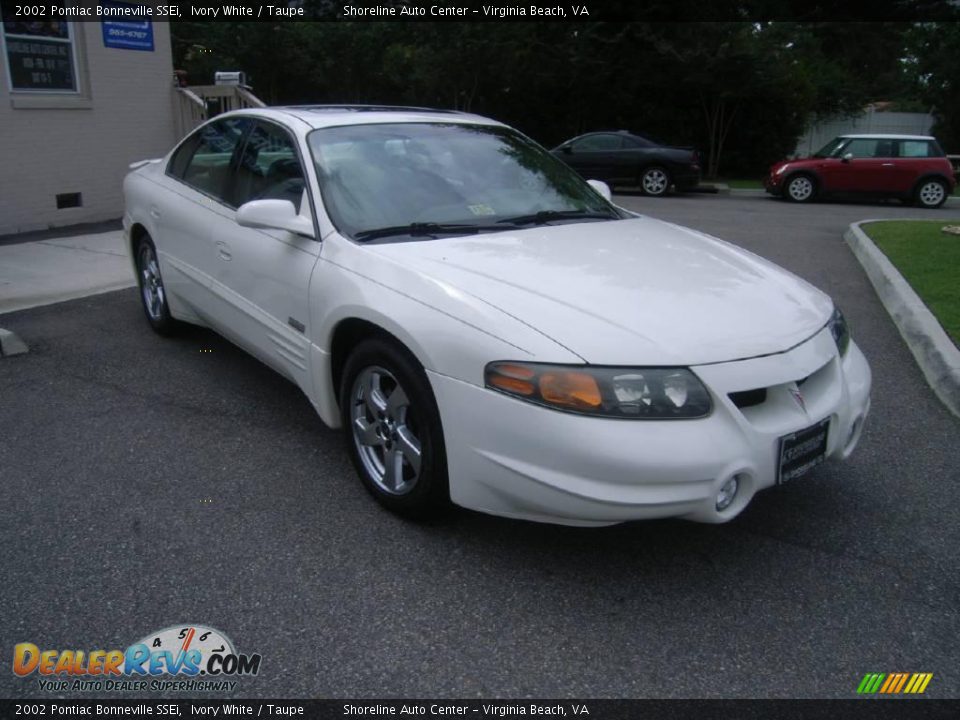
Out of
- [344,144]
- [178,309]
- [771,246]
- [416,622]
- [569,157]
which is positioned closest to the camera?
[416,622]

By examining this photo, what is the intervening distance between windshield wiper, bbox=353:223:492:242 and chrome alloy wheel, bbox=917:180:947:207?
16043mm

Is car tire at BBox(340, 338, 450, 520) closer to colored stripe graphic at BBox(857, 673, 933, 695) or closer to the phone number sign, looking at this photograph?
colored stripe graphic at BBox(857, 673, 933, 695)

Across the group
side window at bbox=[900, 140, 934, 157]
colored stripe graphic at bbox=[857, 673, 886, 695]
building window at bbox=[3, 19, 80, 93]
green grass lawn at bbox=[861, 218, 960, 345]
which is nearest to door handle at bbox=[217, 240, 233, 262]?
colored stripe graphic at bbox=[857, 673, 886, 695]

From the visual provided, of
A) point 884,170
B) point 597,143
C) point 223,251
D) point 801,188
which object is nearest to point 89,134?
point 223,251

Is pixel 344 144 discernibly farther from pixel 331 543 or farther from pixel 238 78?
pixel 238 78

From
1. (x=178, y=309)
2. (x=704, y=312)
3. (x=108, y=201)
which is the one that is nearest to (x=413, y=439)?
(x=704, y=312)

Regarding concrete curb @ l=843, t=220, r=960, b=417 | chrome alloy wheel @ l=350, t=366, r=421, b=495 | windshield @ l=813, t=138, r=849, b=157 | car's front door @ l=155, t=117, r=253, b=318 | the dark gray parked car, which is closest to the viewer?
chrome alloy wheel @ l=350, t=366, r=421, b=495

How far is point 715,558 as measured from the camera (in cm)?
A: 311

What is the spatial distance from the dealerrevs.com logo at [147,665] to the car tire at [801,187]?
56.4ft

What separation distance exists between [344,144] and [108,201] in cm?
802

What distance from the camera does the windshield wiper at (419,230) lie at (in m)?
3.55

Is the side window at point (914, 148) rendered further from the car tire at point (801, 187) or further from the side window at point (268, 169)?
the side window at point (268, 169)

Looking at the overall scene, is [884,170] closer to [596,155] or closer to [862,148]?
[862,148]

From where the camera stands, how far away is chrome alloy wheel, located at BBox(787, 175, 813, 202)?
17453 mm
